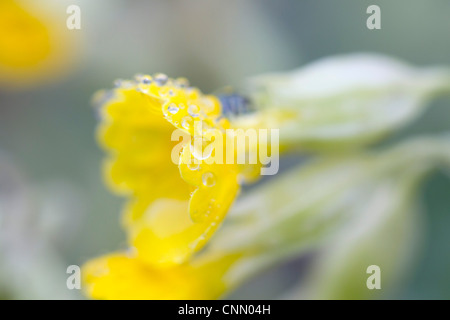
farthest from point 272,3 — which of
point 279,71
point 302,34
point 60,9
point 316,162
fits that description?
point 316,162

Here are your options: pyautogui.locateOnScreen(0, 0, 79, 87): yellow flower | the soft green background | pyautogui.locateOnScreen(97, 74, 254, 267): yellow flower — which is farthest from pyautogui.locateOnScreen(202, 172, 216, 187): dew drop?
pyautogui.locateOnScreen(0, 0, 79, 87): yellow flower

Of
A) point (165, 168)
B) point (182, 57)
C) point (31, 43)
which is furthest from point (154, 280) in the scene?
point (31, 43)

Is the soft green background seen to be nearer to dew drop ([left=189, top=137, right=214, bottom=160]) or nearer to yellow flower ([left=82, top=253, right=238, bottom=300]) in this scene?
yellow flower ([left=82, top=253, right=238, bottom=300])

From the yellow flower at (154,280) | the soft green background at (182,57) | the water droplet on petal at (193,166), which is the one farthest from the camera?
the soft green background at (182,57)

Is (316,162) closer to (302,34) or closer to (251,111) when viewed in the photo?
(251,111)

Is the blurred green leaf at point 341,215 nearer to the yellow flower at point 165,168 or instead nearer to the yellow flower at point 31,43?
the yellow flower at point 165,168

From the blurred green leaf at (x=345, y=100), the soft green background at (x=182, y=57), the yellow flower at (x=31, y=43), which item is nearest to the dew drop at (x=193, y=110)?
the blurred green leaf at (x=345, y=100)
